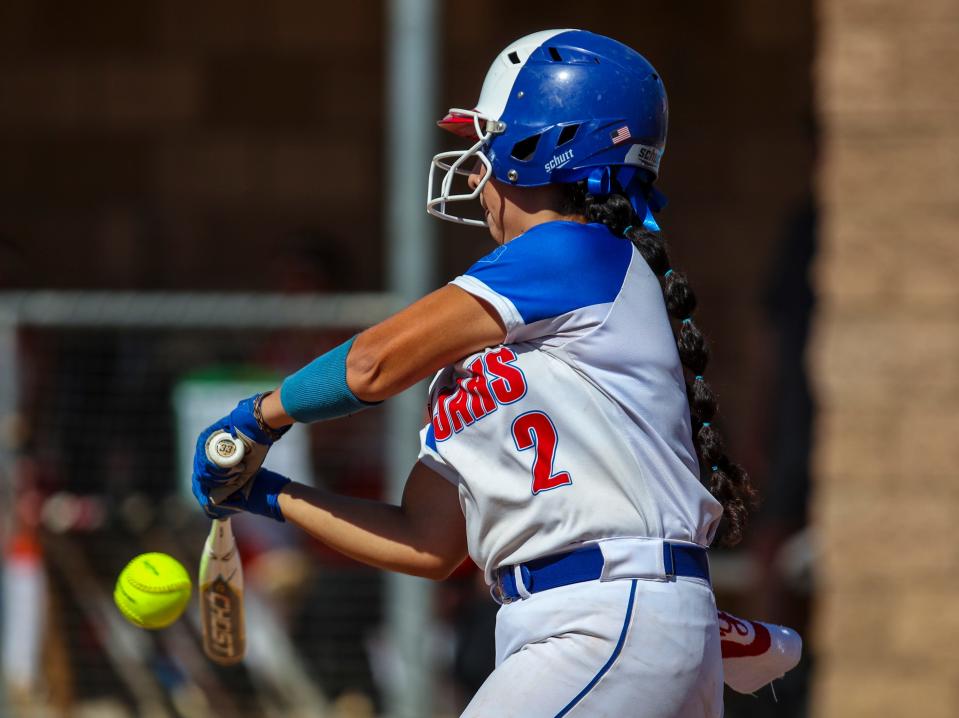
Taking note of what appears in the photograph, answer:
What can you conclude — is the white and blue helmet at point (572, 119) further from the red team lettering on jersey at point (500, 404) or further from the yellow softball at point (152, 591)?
the yellow softball at point (152, 591)

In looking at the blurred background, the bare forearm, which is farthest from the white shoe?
the blurred background

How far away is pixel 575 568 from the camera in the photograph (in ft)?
9.25

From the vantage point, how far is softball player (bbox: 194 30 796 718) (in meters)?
2.80

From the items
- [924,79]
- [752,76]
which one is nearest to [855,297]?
[924,79]

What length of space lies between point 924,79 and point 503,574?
3.68m

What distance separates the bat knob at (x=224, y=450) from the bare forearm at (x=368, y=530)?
197mm

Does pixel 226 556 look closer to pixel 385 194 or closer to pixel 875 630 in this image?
pixel 875 630

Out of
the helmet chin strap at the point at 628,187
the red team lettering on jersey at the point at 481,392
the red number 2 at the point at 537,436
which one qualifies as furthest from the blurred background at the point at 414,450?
the red number 2 at the point at 537,436

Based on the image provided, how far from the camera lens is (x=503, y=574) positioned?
2914mm

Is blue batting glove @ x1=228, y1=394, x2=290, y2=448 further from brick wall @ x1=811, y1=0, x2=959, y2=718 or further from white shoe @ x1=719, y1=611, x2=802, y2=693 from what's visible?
brick wall @ x1=811, y1=0, x2=959, y2=718

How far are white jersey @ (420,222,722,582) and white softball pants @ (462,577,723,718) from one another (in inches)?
3.8

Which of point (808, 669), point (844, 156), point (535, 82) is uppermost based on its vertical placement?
point (535, 82)

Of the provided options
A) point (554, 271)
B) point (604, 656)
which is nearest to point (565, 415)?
point (554, 271)

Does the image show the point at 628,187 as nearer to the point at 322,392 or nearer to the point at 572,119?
the point at 572,119
